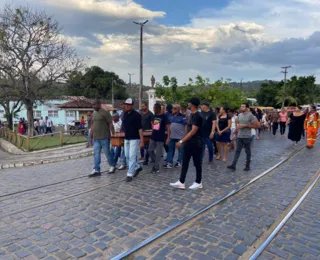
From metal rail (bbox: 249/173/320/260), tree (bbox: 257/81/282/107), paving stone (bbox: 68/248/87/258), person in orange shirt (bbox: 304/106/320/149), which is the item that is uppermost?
tree (bbox: 257/81/282/107)

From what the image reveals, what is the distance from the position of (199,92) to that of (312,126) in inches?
638

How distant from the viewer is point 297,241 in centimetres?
371

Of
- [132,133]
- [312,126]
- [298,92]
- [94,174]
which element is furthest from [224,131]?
[298,92]

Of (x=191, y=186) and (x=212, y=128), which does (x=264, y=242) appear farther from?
(x=212, y=128)

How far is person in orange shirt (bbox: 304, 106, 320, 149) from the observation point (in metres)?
11.6

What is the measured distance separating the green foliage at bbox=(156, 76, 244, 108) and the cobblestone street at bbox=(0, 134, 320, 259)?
1944 cm

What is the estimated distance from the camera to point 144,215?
454 centimetres

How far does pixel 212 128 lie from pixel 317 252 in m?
5.14

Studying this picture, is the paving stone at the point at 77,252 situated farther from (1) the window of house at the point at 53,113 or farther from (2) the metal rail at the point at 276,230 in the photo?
(1) the window of house at the point at 53,113

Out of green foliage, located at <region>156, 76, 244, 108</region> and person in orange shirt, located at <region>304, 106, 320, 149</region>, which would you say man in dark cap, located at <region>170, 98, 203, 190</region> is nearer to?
person in orange shirt, located at <region>304, 106, 320, 149</region>

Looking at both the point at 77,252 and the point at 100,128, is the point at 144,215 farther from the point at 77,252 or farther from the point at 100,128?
the point at 100,128

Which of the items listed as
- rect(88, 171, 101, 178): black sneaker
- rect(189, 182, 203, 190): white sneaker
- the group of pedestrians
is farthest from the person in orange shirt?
the group of pedestrians

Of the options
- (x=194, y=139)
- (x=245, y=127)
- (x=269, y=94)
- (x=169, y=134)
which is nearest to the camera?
(x=194, y=139)

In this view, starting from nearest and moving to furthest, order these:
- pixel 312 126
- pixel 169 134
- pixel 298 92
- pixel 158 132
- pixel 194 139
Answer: pixel 194 139
pixel 158 132
pixel 169 134
pixel 312 126
pixel 298 92
